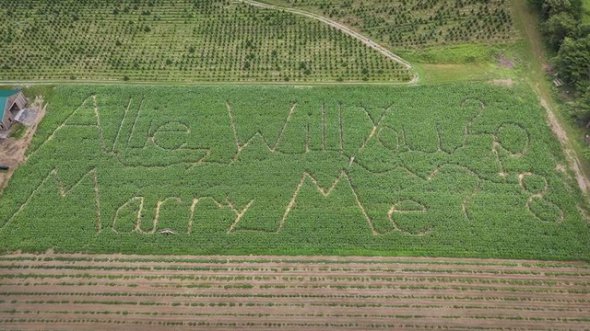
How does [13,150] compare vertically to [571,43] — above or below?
below

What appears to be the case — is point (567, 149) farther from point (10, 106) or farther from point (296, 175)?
point (10, 106)

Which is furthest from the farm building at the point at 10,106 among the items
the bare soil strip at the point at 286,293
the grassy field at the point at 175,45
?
the bare soil strip at the point at 286,293

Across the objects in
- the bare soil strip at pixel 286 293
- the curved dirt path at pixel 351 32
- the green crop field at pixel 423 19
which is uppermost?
the green crop field at pixel 423 19

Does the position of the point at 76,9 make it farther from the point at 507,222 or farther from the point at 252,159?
the point at 507,222

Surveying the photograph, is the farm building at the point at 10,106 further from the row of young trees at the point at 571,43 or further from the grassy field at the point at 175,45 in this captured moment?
the row of young trees at the point at 571,43

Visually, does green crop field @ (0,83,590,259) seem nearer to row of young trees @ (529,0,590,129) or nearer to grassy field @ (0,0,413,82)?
grassy field @ (0,0,413,82)

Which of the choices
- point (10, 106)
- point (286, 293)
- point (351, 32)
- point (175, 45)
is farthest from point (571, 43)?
point (10, 106)
